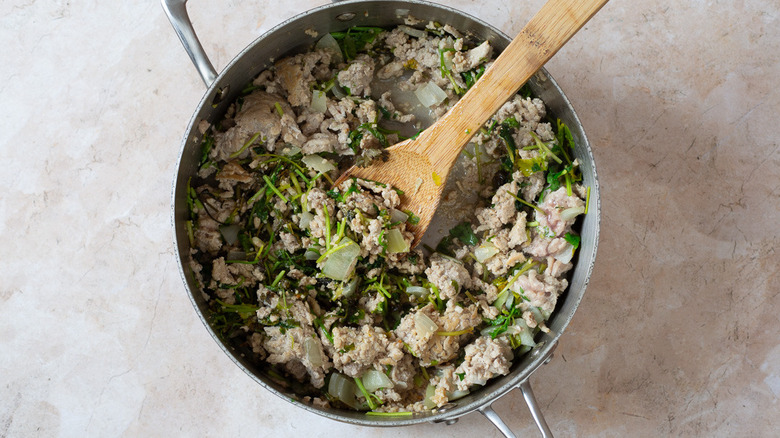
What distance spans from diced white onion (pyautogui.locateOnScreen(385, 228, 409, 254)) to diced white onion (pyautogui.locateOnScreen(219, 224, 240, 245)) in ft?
1.88

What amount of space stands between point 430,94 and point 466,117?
299 mm

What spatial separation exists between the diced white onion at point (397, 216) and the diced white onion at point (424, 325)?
1.15 feet

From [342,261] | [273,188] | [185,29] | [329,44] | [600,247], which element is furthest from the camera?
[600,247]

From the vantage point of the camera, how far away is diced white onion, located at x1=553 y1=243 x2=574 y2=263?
2.18 m

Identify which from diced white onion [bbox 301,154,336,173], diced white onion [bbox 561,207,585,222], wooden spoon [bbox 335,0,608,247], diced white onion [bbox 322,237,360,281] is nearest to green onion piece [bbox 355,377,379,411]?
diced white onion [bbox 322,237,360,281]

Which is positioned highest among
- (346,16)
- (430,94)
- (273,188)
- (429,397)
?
(346,16)

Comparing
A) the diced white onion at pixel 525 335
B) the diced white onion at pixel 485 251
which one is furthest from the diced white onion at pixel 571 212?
the diced white onion at pixel 525 335

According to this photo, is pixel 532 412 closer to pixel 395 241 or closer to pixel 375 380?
pixel 375 380

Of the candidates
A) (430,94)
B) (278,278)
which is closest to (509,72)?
(430,94)

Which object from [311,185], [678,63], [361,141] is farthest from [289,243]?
[678,63]

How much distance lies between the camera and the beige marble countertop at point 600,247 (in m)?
2.38

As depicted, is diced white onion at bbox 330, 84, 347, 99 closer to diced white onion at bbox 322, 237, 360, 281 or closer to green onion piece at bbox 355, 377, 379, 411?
diced white onion at bbox 322, 237, 360, 281

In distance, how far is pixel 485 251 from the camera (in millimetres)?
2219

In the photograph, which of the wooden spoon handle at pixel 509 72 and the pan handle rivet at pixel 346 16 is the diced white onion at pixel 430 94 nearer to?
the wooden spoon handle at pixel 509 72
